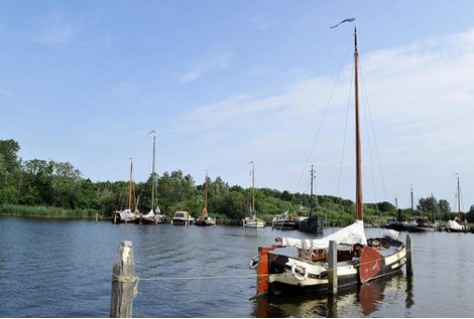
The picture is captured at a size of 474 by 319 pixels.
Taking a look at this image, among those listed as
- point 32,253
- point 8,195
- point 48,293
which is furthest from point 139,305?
point 8,195

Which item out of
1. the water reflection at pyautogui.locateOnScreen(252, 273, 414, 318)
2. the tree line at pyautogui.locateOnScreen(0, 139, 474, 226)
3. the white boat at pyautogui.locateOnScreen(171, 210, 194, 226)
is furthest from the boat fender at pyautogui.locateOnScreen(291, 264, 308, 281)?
the tree line at pyautogui.locateOnScreen(0, 139, 474, 226)

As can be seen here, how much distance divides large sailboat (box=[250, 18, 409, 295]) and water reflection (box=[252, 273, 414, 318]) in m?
0.45

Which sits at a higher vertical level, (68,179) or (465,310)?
(68,179)

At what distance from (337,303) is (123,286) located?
12758mm

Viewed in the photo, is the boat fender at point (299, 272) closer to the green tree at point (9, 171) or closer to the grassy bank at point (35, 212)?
the grassy bank at point (35, 212)

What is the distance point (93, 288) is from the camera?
20375 mm

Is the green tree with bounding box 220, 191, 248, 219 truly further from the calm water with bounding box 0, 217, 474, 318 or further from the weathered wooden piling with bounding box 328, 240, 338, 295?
the weathered wooden piling with bounding box 328, 240, 338, 295

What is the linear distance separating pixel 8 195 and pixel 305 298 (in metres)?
97.0

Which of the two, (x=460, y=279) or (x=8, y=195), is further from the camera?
(x=8, y=195)

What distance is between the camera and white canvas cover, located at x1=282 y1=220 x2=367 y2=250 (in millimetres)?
21062

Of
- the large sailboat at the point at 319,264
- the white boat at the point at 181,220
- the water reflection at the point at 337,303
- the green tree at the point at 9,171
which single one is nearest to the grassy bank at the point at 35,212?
the green tree at the point at 9,171

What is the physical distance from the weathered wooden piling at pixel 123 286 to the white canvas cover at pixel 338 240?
12.6m

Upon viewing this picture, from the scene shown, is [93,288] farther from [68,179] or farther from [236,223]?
[68,179]

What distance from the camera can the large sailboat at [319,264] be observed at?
19.0 metres
